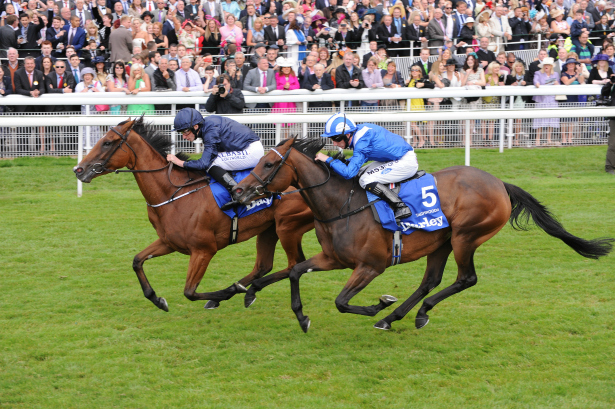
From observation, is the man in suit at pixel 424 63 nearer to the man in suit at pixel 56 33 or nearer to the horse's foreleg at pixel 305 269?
the man in suit at pixel 56 33

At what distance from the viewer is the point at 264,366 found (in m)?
4.96

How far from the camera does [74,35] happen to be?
1330 centimetres

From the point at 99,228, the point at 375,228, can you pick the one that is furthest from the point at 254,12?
the point at 375,228

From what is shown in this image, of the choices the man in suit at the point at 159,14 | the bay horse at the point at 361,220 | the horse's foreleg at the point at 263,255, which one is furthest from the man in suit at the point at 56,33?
the bay horse at the point at 361,220

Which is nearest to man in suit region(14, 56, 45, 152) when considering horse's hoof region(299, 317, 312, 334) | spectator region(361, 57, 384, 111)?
spectator region(361, 57, 384, 111)

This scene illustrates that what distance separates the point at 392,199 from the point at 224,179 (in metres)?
1.49

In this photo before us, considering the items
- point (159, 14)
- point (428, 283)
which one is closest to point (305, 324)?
point (428, 283)

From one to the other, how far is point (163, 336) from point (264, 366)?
0.98 m

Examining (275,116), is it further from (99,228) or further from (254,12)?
(254,12)

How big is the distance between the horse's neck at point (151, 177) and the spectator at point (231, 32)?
7.80 metres

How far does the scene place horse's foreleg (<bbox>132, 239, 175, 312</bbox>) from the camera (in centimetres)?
600

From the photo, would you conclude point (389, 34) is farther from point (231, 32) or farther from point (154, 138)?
point (154, 138)

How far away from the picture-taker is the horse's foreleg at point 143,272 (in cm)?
600

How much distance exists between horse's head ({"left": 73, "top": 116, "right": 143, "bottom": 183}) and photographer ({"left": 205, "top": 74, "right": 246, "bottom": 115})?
2682 millimetres
